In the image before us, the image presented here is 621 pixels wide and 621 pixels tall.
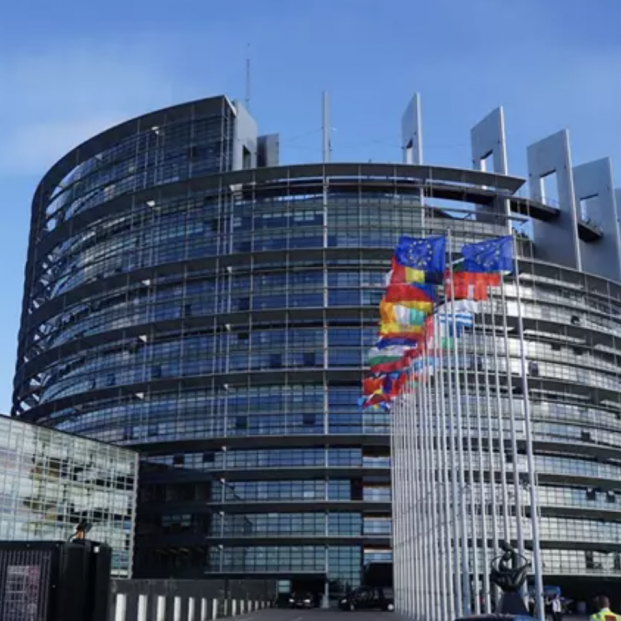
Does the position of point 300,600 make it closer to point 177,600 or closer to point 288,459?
point 288,459

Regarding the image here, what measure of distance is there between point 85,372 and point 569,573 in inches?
2030

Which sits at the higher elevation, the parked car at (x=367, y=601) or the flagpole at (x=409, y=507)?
the flagpole at (x=409, y=507)

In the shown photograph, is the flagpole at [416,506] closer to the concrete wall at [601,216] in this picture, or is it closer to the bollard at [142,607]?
the bollard at [142,607]

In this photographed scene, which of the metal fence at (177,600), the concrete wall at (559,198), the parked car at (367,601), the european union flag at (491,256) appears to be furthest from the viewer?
the concrete wall at (559,198)

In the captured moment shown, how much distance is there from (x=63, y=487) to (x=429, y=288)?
37.9 meters

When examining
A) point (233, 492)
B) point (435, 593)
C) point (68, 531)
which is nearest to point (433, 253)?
point (435, 593)

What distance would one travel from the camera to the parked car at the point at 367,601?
65.2 meters

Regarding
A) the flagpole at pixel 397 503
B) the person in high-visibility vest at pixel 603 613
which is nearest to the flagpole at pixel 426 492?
the flagpole at pixel 397 503

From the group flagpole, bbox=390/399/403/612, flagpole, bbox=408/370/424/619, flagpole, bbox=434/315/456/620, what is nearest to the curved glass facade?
flagpole, bbox=390/399/403/612

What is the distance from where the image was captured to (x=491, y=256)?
106 ft

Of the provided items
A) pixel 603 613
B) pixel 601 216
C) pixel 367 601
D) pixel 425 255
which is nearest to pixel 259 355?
pixel 367 601

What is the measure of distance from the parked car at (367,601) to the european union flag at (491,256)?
131ft

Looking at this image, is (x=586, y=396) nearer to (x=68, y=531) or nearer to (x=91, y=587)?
(x=68, y=531)

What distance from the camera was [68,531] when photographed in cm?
6269
